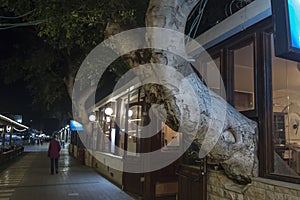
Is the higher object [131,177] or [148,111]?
[148,111]

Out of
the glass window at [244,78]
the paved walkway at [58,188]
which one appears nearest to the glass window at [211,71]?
the glass window at [244,78]

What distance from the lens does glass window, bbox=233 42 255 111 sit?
14.0ft

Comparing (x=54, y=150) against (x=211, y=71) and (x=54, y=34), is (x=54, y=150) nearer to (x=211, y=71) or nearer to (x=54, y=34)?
(x=54, y=34)

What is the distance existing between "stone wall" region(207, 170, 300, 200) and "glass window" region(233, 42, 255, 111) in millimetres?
1079

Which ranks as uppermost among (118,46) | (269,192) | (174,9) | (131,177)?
(174,9)

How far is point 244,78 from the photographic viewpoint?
14.8ft

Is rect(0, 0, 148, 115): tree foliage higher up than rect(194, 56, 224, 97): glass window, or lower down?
higher up

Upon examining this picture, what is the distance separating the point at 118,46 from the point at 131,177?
474 cm

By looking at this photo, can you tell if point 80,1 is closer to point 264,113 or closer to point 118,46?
point 118,46

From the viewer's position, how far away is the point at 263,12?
12.5ft

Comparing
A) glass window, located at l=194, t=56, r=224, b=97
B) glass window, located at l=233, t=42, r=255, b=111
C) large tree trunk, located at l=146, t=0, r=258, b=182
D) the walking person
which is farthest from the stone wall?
the walking person

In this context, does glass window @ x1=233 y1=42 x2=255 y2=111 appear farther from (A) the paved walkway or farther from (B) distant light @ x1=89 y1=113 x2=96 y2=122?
(B) distant light @ x1=89 y1=113 x2=96 y2=122

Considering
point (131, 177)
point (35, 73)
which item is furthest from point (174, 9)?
point (35, 73)

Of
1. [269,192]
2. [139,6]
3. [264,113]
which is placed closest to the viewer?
[269,192]
